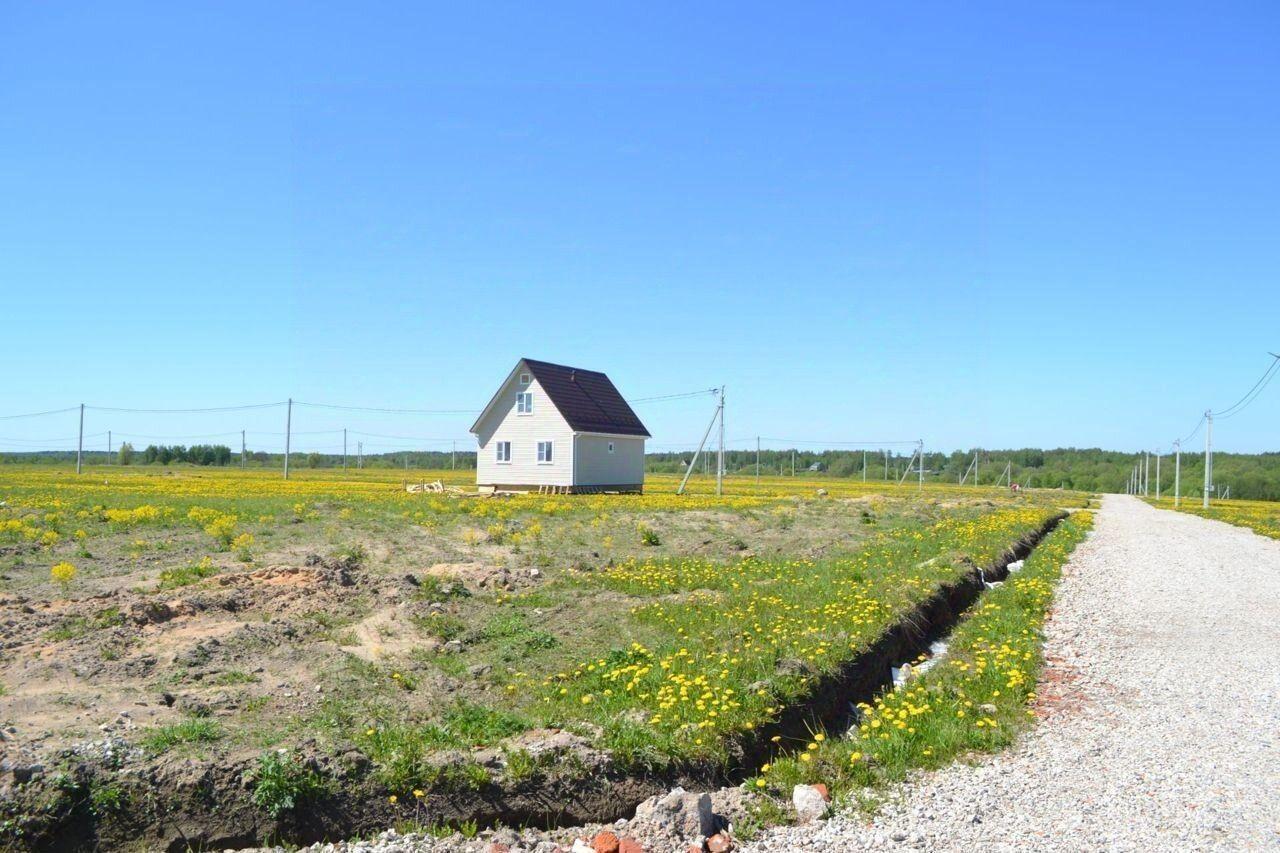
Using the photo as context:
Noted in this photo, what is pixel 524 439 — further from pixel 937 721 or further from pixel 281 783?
pixel 281 783

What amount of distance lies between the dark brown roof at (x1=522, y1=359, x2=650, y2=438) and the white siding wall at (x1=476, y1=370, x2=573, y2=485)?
645 mm

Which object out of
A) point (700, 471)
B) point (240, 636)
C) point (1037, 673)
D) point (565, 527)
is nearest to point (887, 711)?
point (1037, 673)

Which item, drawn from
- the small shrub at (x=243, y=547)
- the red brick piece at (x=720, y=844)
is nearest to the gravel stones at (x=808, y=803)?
the red brick piece at (x=720, y=844)

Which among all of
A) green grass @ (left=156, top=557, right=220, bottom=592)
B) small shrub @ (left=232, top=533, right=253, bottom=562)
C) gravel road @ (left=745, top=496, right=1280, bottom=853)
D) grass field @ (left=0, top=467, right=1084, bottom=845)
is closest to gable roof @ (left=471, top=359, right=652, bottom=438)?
grass field @ (left=0, top=467, right=1084, bottom=845)

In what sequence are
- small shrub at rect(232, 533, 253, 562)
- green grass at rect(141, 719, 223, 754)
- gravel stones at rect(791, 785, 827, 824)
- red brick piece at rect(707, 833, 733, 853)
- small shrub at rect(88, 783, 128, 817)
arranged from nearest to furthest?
small shrub at rect(88, 783, 128, 817) → red brick piece at rect(707, 833, 733, 853) → green grass at rect(141, 719, 223, 754) → gravel stones at rect(791, 785, 827, 824) → small shrub at rect(232, 533, 253, 562)

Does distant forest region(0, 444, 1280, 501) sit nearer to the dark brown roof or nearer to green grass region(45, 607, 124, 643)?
the dark brown roof

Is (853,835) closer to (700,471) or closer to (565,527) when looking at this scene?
(565,527)

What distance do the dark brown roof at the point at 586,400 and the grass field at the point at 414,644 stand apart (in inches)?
979

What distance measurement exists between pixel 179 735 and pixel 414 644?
3223 millimetres

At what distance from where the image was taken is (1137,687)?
9.12 meters

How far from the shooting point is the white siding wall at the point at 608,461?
4272 cm

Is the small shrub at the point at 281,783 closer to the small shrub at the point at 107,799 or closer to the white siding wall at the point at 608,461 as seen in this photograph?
the small shrub at the point at 107,799

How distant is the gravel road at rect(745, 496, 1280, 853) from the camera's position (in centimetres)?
556

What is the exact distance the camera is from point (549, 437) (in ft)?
140
